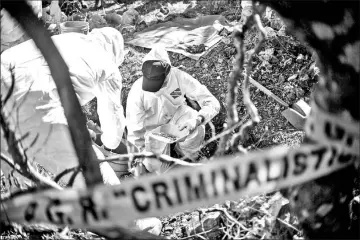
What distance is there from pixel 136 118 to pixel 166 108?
263 mm

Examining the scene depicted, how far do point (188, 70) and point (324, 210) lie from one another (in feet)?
10.2

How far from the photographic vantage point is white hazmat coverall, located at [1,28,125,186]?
281 centimetres

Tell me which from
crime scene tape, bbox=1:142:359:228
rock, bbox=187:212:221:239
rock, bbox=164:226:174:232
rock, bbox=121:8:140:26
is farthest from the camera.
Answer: rock, bbox=121:8:140:26

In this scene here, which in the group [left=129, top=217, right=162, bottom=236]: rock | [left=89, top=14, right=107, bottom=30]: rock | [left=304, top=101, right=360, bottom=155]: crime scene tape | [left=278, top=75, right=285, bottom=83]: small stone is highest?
[left=304, top=101, right=360, bottom=155]: crime scene tape

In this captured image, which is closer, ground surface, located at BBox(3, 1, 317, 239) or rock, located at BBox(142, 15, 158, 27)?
ground surface, located at BBox(3, 1, 317, 239)

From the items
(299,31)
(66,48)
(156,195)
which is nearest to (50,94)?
(66,48)

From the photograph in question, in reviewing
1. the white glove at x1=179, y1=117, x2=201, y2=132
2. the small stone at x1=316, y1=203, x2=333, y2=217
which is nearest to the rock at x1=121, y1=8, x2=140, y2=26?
the white glove at x1=179, y1=117, x2=201, y2=132

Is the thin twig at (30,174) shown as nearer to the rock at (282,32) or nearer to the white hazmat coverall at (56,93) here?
the white hazmat coverall at (56,93)

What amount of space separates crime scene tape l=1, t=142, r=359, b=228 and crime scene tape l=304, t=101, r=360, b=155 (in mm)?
51

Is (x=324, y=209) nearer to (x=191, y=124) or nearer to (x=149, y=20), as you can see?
(x=191, y=124)

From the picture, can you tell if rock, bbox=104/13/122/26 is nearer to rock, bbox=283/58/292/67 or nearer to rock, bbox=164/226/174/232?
rock, bbox=283/58/292/67

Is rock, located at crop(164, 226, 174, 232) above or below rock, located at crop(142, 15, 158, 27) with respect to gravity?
below

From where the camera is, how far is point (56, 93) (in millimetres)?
3025

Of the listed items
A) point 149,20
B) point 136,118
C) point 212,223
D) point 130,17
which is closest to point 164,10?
point 149,20
